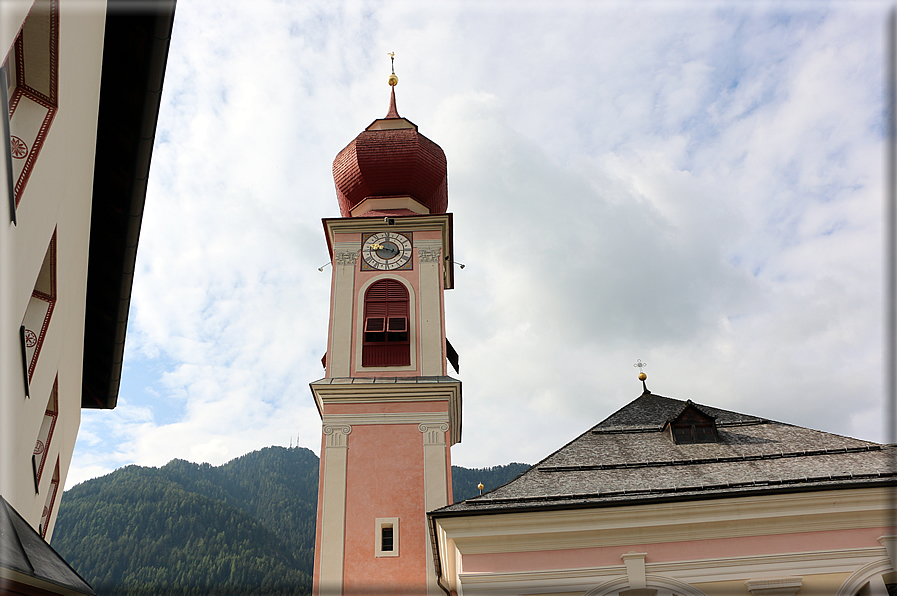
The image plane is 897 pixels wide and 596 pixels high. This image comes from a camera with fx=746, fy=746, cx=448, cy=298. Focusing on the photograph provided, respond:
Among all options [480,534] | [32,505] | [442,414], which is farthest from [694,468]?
[32,505]

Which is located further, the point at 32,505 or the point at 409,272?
the point at 409,272

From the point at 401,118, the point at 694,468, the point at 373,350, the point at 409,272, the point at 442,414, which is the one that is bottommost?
the point at 694,468

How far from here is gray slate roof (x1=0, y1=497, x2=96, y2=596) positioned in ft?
14.0

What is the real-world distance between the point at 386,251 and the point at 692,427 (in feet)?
32.9

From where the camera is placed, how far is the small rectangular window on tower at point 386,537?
16.0 meters

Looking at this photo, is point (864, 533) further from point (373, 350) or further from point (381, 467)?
point (373, 350)

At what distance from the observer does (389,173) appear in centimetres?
2312

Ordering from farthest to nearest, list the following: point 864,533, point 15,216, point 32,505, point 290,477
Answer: point 290,477
point 864,533
point 32,505
point 15,216

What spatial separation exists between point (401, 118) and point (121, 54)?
51.9 ft

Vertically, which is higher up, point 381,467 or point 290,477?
point 290,477

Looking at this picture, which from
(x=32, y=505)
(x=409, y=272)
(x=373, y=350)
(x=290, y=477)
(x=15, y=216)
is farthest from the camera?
(x=290, y=477)

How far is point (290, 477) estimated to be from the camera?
70.4 metres

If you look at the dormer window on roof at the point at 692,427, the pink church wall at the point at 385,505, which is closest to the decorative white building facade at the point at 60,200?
the pink church wall at the point at 385,505

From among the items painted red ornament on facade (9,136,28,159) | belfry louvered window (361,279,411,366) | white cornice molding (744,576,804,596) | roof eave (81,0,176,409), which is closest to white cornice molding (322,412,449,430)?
belfry louvered window (361,279,411,366)
